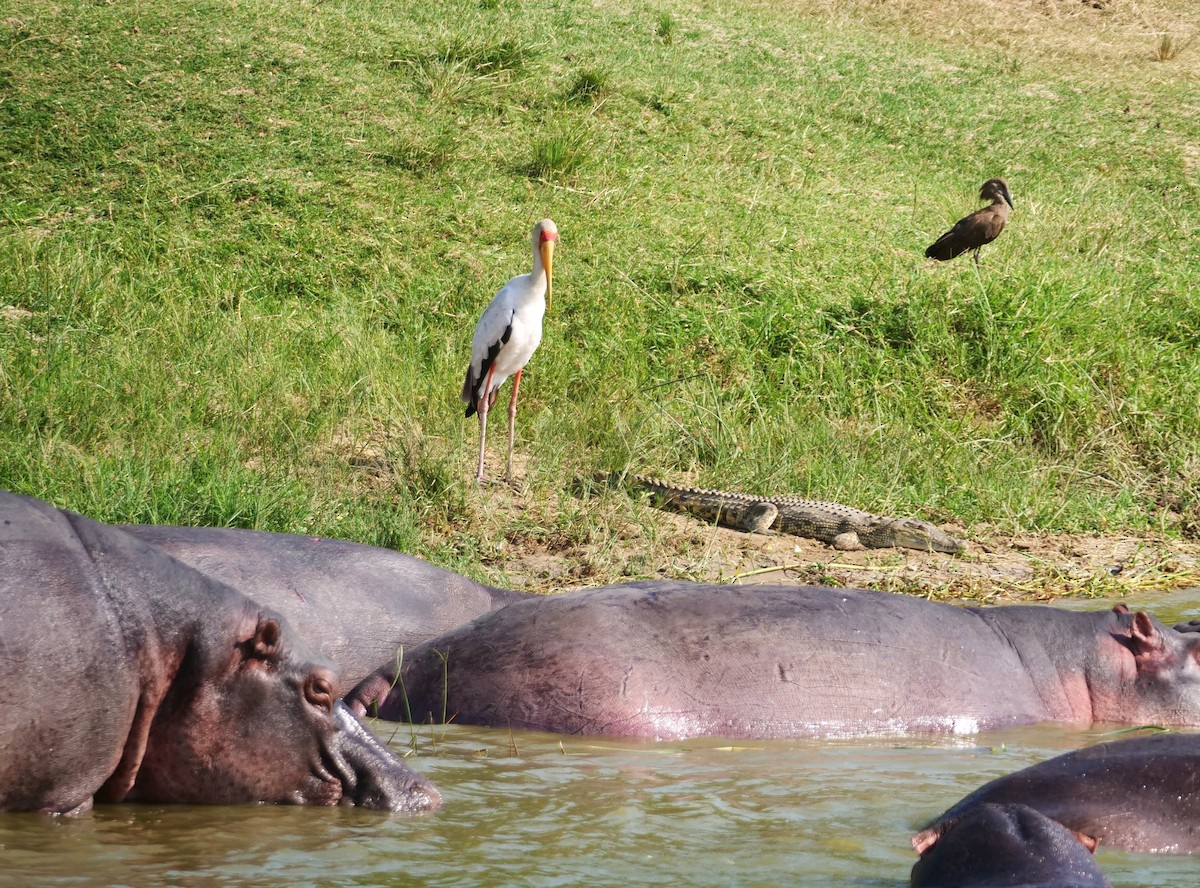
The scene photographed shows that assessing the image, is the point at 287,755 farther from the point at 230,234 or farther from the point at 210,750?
the point at 230,234

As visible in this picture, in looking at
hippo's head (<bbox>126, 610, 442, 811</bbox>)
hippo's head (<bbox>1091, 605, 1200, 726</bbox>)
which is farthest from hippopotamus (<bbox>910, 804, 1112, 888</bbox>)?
hippo's head (<bbox>1091, 605, 1200, 726</bbox>)

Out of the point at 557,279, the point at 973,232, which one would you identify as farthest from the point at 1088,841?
the point at 973,232

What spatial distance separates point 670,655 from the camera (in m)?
3.90

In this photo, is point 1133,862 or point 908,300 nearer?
point 1133,862

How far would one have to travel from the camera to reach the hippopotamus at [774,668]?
3.85 m

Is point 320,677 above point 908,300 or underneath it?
underneath

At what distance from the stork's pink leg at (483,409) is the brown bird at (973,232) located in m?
3.86

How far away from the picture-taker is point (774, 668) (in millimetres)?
3957

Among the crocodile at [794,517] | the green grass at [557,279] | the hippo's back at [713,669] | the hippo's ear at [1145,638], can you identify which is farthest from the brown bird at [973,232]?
the hippo's back at [713,669]

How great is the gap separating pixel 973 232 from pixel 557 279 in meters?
2.85

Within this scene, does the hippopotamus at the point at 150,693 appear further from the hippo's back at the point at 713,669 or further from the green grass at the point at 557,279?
the green grass at the point at 557,279

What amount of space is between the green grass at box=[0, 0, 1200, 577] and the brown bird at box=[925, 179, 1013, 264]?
237 mm

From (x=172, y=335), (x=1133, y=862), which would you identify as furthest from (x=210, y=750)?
(x=172, y=335)

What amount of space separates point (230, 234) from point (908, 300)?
4.56 m
